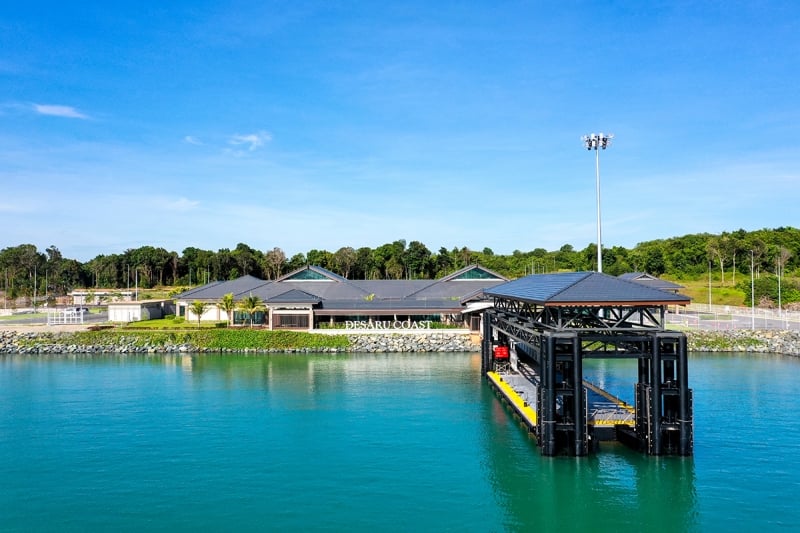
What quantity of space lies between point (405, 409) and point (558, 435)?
926 centimetres

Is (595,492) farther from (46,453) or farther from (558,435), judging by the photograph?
(46,453)

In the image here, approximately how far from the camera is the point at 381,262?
10344cm

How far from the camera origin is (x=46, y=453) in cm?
2178

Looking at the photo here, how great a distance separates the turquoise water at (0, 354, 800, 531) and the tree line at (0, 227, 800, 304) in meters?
67.8

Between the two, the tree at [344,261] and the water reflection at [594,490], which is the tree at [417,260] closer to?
the tree at [344,261]

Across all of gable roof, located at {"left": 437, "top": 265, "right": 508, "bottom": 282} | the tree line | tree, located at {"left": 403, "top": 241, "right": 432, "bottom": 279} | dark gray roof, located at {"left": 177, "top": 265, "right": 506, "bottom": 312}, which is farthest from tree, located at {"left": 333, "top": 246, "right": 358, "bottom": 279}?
gable roof, located at {"left": 437, "top": 265, "right": 508, "bottom": 282}

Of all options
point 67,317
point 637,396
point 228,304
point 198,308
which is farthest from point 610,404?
point 67,317

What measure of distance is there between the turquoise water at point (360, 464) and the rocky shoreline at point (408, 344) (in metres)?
13.5

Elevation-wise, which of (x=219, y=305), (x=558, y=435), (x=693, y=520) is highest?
(x=219, y=305)

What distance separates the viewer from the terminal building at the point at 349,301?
53312 millimetres

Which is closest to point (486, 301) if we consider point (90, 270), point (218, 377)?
point (218, 377)

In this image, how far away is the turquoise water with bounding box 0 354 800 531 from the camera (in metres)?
16.3

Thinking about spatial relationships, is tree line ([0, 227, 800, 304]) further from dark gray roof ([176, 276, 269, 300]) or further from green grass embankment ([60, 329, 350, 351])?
green grass embankment ([60, 329, 350, 351])

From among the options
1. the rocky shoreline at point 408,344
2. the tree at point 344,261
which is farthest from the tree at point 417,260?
the rocky shoreline at point 408,344
